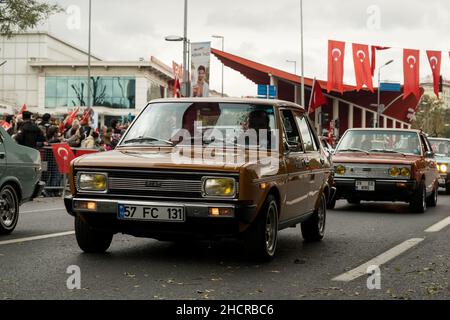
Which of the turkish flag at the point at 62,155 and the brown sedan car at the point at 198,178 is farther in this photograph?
the turkish flag at the point at 62,155

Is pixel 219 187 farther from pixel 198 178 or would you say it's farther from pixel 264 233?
pixel 264 233

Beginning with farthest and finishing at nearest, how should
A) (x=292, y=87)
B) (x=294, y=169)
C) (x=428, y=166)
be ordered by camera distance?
(x=292, y=87) → (x=428, y=166) → (x=294, y=169)

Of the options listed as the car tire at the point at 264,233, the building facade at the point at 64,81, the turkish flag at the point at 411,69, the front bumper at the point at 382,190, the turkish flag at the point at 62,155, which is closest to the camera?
the car tire at the point at 264,233

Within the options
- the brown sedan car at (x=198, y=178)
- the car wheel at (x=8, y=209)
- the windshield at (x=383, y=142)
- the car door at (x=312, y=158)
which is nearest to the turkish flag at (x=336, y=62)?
the windshield at (x=383, y=142)

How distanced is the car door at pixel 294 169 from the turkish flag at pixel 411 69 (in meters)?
43.3

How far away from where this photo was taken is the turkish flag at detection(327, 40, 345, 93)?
5009 cm

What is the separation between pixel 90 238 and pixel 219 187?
1.67 m

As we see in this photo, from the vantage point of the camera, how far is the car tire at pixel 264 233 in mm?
7312

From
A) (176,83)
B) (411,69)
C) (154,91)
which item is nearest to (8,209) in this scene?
(176,83)

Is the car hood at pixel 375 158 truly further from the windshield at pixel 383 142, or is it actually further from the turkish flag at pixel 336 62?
the turkish flag at pixel 336 62

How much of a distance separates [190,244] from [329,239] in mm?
1933

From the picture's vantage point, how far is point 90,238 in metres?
7.96
